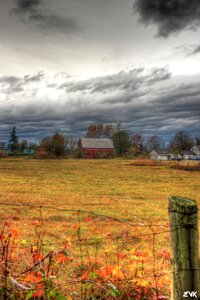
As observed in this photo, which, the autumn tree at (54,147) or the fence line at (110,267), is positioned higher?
the autumn tree at (54,147)

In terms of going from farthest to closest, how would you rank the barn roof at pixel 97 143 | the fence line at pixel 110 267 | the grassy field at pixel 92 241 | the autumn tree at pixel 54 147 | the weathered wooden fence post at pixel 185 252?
the barn roof at pixel 97 143, the autumn tree at pixel 54 147, the grassy field at pixel 92 241, the fence line at pixel 110 267, the weathered wooden fence post at pixel 185 252

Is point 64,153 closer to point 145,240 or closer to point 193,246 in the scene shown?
point 145,240

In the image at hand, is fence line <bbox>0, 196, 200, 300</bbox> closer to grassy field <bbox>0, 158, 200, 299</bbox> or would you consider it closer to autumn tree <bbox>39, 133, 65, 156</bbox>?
grassy field <bbox>0, 158, 200, 299</bbox>

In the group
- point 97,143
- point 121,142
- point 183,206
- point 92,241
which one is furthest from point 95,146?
point 183,206

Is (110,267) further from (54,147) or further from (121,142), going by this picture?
(121,142)

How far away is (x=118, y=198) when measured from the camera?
17.4 metres

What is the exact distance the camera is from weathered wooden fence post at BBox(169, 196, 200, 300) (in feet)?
9.68

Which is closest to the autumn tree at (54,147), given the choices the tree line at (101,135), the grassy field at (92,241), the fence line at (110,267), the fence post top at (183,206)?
the tree line at (101,135)

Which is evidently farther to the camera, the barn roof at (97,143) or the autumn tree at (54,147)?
the barn roof at (97,143)

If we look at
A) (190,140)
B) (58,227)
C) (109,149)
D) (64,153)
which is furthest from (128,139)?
(58,227)

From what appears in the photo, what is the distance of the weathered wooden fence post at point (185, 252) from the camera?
2951mm

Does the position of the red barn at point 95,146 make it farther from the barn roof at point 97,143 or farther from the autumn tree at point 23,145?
the autumn tree at point 23,145

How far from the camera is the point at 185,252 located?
9.72 feet

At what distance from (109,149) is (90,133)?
22.8 meters
